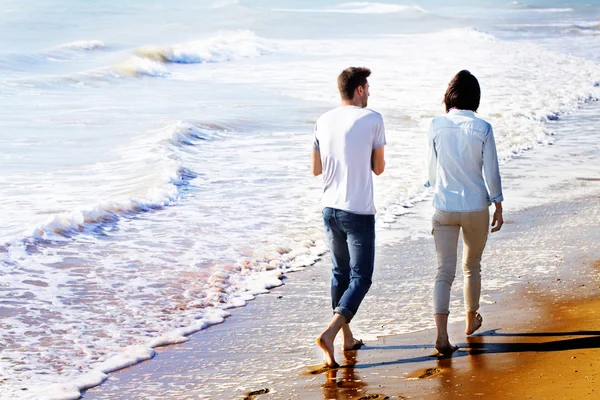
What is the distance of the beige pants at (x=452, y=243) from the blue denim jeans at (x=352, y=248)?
395 mm

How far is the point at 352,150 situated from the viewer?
4.56 meters

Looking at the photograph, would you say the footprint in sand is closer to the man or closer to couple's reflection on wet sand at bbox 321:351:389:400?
couple's reflection on wet sand at bbox 321:351:389:400

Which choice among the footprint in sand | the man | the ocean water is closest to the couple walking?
the man

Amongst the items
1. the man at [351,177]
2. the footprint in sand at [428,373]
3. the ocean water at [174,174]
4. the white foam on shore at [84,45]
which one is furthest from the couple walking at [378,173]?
the white foam on shore at [84,45]

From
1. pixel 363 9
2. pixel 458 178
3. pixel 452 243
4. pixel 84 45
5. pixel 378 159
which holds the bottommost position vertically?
pixel 452 243

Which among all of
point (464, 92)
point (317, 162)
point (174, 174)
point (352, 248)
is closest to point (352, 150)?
point (317, 162)

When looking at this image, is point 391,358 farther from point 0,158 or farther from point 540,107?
point 540,107

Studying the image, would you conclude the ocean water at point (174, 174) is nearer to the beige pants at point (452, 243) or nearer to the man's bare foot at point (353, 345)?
the man's bare foot at point (353, 345)

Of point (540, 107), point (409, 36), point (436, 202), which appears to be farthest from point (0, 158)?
point (409, 36)

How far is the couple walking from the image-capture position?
4543 millimetres

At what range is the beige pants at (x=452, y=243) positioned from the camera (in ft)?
15.2

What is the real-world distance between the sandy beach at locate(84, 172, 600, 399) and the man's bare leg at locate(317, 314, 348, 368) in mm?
75

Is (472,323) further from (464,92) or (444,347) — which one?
(464,92)

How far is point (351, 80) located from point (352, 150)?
383 millimetres
